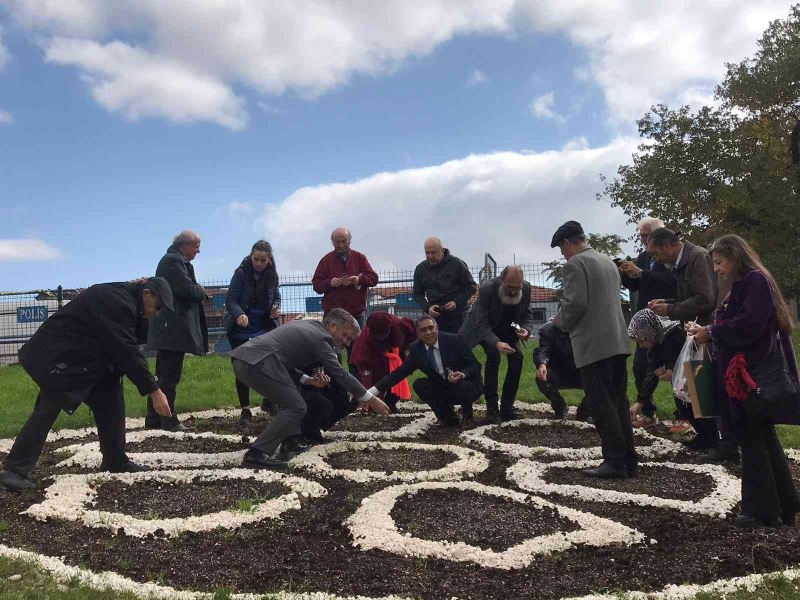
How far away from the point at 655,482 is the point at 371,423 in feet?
13.8

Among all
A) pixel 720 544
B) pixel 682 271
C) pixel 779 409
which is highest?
pixel 682 271

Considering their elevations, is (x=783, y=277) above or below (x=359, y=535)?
above

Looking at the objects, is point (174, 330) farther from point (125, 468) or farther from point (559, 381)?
point (559, 381)

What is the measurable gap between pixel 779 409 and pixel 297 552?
129 inches

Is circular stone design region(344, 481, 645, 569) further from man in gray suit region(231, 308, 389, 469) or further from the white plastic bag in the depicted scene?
the white plastic bag

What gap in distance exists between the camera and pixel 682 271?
25.2ft

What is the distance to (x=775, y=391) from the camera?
16.5ft

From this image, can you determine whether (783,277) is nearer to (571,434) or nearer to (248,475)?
(571,434)

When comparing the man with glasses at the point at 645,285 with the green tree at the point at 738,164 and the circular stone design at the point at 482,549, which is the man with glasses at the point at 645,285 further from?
the green tree at the point at 738,164

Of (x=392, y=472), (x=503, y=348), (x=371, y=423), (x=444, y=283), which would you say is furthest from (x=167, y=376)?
(x=503, y=348)

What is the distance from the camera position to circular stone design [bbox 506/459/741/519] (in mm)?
5941

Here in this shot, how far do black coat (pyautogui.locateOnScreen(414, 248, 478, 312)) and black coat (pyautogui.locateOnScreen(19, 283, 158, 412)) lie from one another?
509 cm

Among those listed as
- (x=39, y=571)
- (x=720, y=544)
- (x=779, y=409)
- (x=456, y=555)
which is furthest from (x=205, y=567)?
(x=779, y=409)

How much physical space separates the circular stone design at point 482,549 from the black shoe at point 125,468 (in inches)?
96.8
